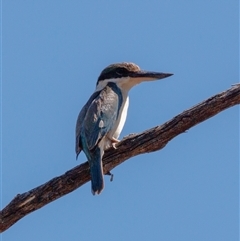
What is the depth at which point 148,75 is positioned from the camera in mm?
7883

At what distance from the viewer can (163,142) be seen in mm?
6316

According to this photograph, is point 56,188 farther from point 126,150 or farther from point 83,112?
point 83,112

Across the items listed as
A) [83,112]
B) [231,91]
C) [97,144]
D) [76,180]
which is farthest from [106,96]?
[231,91]

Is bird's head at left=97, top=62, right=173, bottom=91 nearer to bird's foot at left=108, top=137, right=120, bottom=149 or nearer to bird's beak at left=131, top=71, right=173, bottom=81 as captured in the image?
bird's beak at left=131, top=71, right=173, bottom=81

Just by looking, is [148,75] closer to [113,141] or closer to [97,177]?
[113,141]

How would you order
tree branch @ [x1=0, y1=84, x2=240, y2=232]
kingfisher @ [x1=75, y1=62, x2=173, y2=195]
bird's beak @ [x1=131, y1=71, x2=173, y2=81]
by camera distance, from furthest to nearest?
1. bird's beak @ [x1=131, y1=71, x2=173, y2=81]
2. kingfisher @ [x1=75, y1=62, x2=173, y2=195]
3. tree branch @ [x1=0, y1=84, x2=240, y2=232]

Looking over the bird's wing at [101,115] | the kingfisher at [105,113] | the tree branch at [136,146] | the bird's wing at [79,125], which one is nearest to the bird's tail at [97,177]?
the kingfisher at [105,113]

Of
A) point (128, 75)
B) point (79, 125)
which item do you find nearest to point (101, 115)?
point (79, 125)

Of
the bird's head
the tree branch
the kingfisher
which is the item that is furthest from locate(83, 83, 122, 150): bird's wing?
the tree branch

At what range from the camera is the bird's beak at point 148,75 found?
780cm

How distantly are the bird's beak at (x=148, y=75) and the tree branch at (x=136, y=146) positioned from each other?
146 centimetres

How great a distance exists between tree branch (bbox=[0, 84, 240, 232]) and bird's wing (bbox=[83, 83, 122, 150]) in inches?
19.0

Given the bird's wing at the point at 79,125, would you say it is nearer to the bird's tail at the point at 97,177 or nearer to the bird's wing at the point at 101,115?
the bird's wing at the point at 101,115

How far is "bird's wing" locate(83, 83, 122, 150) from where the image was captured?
6992mm
